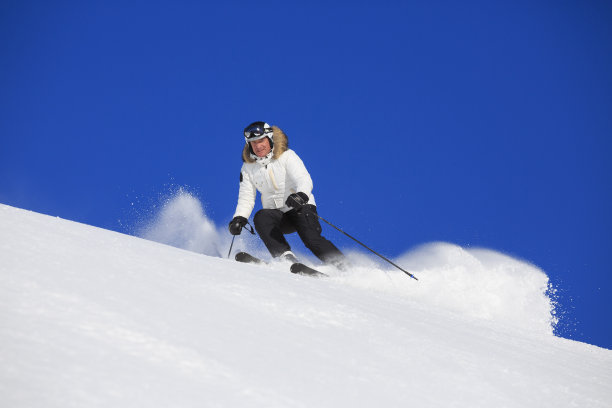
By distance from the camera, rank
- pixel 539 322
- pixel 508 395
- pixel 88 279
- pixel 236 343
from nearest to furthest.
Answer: pixel 236 343 → pixel 508 395 → pixel 88 279 → pixel 539 322

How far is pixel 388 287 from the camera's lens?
15.3 ft

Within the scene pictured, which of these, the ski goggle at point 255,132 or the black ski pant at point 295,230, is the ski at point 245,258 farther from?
the ski goggle at point 255,132

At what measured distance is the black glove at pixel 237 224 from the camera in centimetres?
546

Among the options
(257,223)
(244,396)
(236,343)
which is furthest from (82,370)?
(257,223)

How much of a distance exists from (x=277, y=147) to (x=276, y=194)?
0.53 meters

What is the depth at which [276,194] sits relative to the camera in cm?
564

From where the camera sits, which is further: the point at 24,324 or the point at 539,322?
the point at 539,322

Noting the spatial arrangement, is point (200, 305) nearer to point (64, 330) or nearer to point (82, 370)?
point (64, 330)

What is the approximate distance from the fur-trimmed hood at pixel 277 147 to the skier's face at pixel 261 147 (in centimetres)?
8

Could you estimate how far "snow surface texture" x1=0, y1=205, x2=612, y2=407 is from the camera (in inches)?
51.7

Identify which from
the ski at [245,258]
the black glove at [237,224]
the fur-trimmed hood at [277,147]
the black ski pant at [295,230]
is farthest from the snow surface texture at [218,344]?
Answer: the fur-trimmed hood at [277,147]

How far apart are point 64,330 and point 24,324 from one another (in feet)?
0.36

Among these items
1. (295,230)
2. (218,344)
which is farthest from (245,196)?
(218,344)

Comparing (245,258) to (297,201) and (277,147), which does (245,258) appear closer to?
(297,201)
